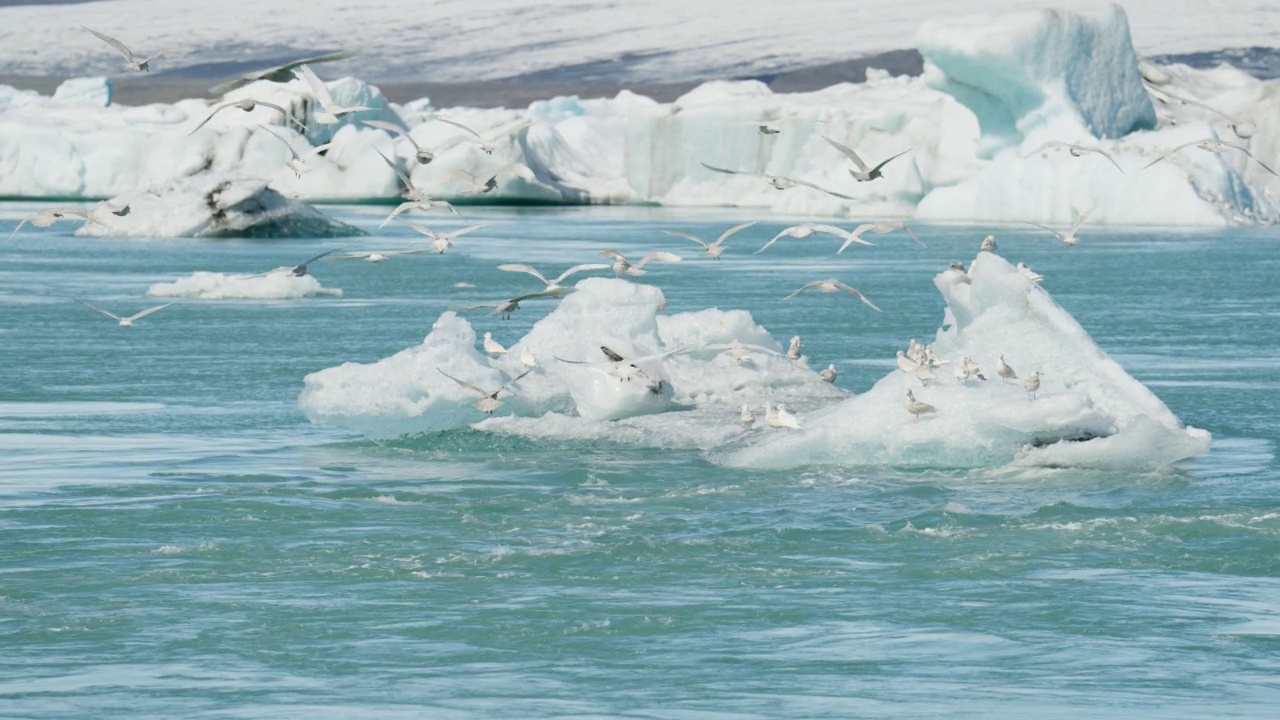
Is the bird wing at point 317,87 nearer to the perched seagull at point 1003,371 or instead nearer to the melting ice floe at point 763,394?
the melting ice floe at point 763,394

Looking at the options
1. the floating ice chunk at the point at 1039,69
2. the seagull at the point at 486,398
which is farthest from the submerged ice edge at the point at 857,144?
the seagull at the point at 486,398

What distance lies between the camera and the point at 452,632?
33.2ft

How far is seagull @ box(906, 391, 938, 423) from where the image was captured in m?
14.4

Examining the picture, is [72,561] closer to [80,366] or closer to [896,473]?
[896,473]

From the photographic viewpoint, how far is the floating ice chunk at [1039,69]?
4991cm

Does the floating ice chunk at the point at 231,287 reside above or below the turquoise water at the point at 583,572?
below

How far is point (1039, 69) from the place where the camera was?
2016 inches

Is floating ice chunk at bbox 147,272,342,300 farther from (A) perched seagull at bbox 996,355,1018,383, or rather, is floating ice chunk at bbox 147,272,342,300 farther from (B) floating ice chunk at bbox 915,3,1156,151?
(B) floating ice chunk at bbox 915,3,1156,151

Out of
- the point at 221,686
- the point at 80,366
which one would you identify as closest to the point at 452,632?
the point at 221,686

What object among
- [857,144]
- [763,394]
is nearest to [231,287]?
[763,394]

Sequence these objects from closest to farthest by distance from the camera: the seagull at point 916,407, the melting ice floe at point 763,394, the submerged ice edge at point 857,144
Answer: the seagull at point 916,407
the melting ice floe at point 763,394
the submerged ice edge at point 857,144

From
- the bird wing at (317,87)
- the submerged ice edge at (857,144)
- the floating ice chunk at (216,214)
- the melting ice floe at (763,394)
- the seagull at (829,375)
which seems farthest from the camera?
the submerged ice edge at (857,144)

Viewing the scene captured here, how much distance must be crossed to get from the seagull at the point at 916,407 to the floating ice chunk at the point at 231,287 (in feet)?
55.9

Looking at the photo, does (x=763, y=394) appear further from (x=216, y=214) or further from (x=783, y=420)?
(x=216, y=214)
